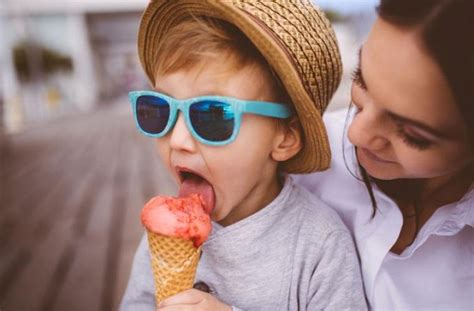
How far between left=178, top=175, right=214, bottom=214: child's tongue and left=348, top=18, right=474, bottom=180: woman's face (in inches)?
14.7

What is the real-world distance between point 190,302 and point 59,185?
4460mm

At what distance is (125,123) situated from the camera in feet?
41.9

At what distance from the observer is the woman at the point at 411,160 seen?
83 cm

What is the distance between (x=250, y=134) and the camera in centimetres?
113

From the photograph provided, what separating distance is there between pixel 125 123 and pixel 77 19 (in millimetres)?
8392

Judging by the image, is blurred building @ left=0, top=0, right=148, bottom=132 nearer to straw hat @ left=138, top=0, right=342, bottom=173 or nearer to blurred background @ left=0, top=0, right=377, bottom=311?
blurred background @ left=0, top=0, right=377, bottom=311

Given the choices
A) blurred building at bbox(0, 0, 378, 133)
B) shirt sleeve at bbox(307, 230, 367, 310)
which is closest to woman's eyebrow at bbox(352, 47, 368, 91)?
shirt sleeve at bbox(307, 230, 367, 310)

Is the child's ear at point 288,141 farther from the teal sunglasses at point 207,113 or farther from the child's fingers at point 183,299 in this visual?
the child's fingers at point 183,299

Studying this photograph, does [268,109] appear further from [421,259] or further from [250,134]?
[421,259]

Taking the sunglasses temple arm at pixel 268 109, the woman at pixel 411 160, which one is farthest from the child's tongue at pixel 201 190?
the woman at pixel 411 160

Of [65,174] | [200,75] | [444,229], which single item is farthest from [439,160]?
[65,174]

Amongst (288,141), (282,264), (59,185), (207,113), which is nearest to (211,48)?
(207,113)

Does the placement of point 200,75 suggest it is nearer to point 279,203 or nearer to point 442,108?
point 279,203

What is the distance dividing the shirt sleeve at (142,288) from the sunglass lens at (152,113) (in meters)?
0.37
